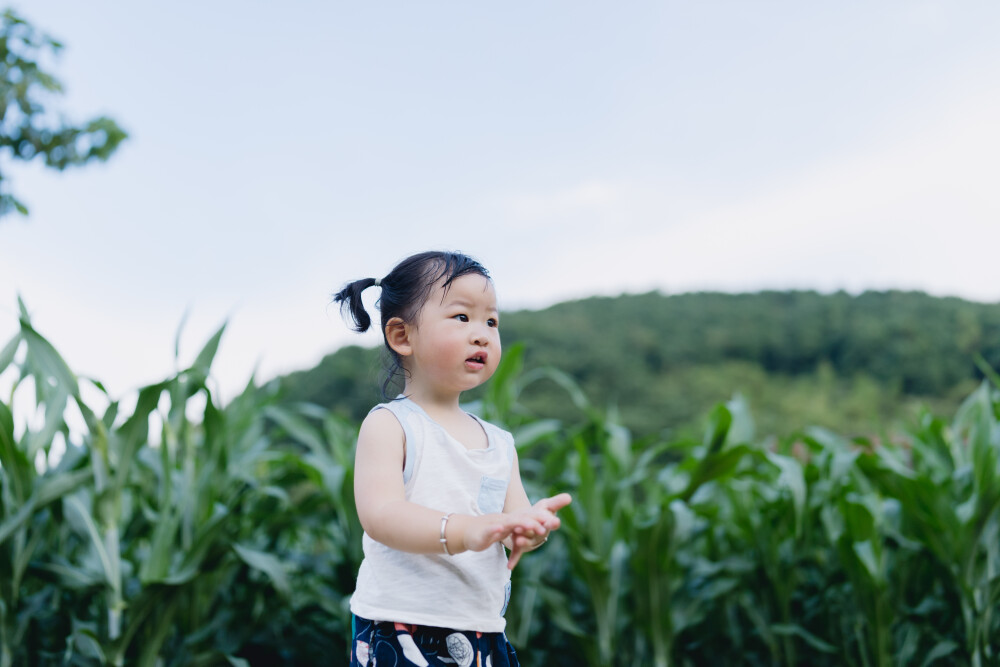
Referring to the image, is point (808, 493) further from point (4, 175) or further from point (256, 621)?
point (4, 175)

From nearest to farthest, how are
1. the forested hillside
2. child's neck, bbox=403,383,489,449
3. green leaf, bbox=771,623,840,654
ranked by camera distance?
child's neck, bbox=403,383,489,449
green leaf, bbox=771,623,840,654
the forested hillside

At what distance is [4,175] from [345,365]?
574 cm

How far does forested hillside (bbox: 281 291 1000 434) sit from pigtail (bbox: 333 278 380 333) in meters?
7.16

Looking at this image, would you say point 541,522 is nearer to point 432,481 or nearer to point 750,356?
point 432,481

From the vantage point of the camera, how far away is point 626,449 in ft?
7.99

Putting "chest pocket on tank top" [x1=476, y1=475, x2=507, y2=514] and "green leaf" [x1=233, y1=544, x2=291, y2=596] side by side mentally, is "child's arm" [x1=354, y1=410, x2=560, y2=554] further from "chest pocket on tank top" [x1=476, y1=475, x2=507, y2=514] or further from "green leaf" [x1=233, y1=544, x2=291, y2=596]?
Answer: "green leaf" [x1=233, y1=544, x2=291, y2=596]

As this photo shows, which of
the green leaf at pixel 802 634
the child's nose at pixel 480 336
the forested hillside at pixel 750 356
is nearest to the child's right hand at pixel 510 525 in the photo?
the child's nose at pixel 480 336

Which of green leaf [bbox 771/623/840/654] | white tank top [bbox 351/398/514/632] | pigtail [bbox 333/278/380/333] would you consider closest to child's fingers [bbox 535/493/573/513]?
white tank top [bbox 351/398/514/632]

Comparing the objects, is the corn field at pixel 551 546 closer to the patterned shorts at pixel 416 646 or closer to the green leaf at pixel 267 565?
the green leaf at pixel 267 565

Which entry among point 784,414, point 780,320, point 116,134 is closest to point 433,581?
point 116,134

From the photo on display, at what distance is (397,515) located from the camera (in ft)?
3.05

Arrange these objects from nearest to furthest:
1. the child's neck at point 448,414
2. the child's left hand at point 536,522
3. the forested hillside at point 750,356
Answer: the child's left hand at point 536,522
the child's neck at point 448,414
the forested hillside at point 750,356

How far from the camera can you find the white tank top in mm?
1021

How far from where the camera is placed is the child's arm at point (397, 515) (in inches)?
33.1
